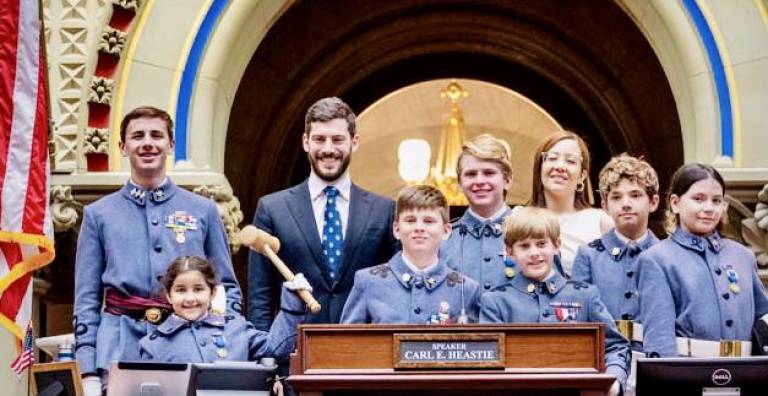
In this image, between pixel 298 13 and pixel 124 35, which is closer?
pixel 124 35

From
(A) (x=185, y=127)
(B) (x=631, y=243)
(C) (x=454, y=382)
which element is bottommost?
(C) (x=454, y=382)

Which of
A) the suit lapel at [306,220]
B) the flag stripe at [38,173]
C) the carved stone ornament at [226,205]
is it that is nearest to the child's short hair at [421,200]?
the suit lapel at [306,220]

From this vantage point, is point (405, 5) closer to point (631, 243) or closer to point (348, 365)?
point (631, 243)

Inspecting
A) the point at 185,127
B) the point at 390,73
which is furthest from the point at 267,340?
the point at 390,73

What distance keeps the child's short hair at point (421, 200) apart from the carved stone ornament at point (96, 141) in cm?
302

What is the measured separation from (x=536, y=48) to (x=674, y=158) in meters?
1.46

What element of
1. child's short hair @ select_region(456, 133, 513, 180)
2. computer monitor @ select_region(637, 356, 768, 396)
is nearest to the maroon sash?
child's short hair @ select_region(456, 133, 513, 180)

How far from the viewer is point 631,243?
8578mm

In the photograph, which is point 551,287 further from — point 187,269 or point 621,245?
point 187,269

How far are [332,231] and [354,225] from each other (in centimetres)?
11

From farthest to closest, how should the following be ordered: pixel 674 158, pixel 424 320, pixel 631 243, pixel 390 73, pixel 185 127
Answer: pixel 390 73 → pixel 674 158 → pixel 185 127 → pixel 631 243 → pixel 424 320

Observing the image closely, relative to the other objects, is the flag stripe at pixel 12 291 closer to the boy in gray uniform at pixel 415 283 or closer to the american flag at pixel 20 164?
the american flag at pixel 20 164

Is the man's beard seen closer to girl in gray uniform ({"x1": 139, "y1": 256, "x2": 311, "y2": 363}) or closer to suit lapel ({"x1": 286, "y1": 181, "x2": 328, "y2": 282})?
suit lapel ({"x1": 286, "y1": 181, "x2": 328, "y2": 282})

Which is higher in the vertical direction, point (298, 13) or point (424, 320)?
point (298, 13)
